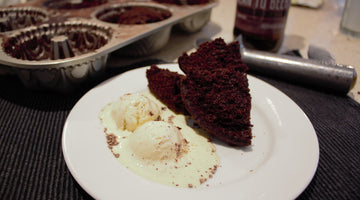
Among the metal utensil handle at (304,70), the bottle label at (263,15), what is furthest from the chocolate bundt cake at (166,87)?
the bottle label at (263,15)

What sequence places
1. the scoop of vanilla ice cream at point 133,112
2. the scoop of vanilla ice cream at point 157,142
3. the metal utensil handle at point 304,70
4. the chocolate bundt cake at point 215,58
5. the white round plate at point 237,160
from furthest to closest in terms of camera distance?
the metal utensil handle at point 304,70
the chocolate bundt cake at point 215,58
the scoop of vanilla ice cream at point 133,112
the scoop of vanilla ice cream at point 157,142
the white round plate at point 237,160

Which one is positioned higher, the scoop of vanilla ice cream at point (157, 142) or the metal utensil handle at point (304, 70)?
the metal utensil handle at point (304, 70)

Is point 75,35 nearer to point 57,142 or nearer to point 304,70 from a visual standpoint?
point 57,142

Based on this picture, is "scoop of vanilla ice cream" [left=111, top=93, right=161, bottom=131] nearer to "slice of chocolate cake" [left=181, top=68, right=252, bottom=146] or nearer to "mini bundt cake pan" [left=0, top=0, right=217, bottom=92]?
"slice of chocolate cake" [left=181, top=68, right=252, bottom=146]

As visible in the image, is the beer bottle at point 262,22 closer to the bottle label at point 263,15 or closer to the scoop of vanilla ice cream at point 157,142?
the bottle label at point 263,15

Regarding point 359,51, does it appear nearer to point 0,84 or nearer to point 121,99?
point 121,99

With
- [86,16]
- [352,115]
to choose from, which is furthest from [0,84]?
[352,115]

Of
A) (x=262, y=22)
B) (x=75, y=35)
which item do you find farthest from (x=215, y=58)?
(x=75, y=35)
